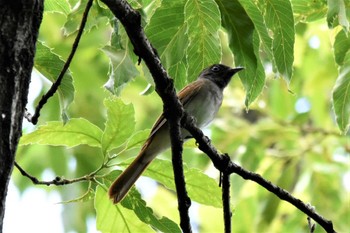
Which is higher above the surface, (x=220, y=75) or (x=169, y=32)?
(x=220, y=75)

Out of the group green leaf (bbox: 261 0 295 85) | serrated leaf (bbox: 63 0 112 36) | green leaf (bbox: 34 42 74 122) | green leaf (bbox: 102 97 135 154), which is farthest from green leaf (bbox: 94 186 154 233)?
green leaf (bbox: 261 0 295 85)

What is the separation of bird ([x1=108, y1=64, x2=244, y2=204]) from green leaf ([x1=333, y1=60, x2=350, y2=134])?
61cm

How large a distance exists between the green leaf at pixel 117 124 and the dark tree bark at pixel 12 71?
104 centimetres

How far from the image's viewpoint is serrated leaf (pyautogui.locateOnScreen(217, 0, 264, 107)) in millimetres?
2570

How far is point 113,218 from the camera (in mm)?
2988

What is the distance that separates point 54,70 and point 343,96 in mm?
1160

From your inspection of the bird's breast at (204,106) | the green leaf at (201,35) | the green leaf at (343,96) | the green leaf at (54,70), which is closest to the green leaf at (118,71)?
the green leaf at (54,70)

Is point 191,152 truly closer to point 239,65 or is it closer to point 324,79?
point 324,79

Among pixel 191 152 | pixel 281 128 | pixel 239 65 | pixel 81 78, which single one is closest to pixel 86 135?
Answer: pixel 239 65

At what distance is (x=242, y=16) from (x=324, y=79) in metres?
4.56

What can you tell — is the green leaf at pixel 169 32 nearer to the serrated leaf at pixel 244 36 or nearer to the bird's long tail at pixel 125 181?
the serrated leaf at pixel 244 36

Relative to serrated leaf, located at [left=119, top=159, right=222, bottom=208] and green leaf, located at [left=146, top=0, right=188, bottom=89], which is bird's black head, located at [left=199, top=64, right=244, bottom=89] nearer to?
serrated leaf, located at [left=119, top=159, right=222, bottom=208]

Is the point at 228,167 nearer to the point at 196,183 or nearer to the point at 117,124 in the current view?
the point at 196,183

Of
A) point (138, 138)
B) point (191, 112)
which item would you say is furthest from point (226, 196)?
point (191, 112)
